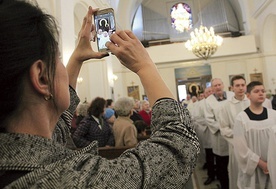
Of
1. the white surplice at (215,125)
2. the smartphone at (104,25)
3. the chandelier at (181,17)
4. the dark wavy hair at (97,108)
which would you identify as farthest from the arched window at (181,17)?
the smartphone at (104,25)

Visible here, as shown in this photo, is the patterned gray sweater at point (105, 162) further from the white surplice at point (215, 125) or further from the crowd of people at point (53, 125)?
the white surplice at point (215, 125)

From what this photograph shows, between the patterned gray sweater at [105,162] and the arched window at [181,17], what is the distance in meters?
16.9

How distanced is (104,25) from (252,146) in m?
2.75

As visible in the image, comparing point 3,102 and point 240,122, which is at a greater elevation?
point 3,102

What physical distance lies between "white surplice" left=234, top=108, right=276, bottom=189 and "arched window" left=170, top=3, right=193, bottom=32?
1445 centimetres

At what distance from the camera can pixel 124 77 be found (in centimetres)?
1552

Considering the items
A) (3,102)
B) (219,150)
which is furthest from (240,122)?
(3,102)

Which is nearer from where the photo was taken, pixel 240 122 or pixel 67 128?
pixel 67 128

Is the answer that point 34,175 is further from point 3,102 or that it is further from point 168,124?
point 168,124

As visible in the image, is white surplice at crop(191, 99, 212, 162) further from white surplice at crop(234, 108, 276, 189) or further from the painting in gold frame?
the painting in gold frame

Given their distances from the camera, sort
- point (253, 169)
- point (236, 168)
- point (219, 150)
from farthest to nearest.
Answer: point (219, 150)
point (236, 168)
point (253, 169)

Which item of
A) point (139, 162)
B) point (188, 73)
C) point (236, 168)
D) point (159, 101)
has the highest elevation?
point (188, 73)

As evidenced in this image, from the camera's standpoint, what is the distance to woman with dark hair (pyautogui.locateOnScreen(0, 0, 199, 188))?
53 centimetres

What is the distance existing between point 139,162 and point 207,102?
15.1 ft
